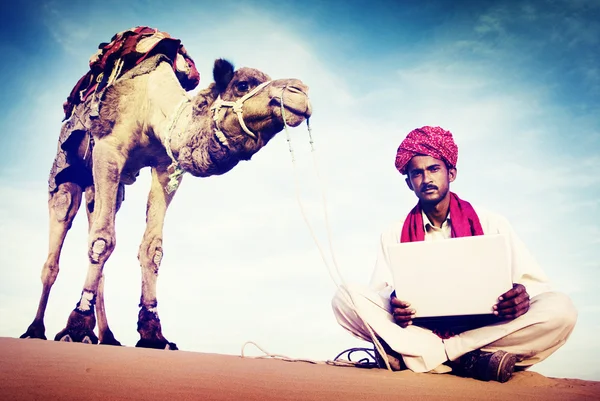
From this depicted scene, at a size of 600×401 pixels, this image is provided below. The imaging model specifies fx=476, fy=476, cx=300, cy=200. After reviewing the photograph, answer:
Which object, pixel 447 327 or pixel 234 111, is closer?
pixel 447 327

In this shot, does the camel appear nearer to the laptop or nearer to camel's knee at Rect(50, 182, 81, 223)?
camel's knee at Rect(50, 182, 81, 223)

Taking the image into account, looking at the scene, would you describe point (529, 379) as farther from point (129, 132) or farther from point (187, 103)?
point (129, 132)

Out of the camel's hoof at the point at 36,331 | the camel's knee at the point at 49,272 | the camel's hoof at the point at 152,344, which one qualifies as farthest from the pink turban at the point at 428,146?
the camel's knee at the point at 49,272

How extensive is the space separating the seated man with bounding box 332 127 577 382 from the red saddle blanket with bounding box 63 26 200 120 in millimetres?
3706

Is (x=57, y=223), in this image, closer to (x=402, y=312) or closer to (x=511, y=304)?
(x=402, y=312)

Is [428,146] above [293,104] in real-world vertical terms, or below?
below

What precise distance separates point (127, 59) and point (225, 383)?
4744 mm

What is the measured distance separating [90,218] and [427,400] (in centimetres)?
563

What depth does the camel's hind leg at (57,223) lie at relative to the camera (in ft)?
18.4

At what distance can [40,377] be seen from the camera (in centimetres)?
196

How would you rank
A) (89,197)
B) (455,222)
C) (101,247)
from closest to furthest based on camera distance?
(455,222), (101,247), (89,197)

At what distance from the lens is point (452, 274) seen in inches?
102

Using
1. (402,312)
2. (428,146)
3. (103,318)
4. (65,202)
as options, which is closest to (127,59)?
(65,202)

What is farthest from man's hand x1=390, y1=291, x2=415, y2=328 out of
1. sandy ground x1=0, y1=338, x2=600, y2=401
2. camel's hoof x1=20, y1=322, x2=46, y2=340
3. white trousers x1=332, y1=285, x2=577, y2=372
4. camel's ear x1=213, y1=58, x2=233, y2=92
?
camel's hoof x1=20, y1=322, x2=46, y2=340
